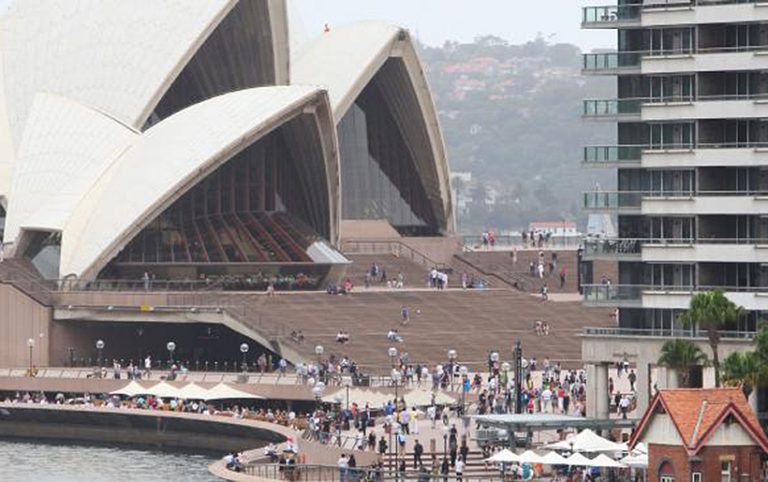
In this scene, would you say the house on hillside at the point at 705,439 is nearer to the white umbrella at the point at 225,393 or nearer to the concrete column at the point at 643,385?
the concrete column at the point at 643,385

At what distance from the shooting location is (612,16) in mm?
63219

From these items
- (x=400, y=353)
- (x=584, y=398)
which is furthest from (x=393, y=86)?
(x=584, y=398)

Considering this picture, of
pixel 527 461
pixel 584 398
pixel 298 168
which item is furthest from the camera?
pixel 298 168

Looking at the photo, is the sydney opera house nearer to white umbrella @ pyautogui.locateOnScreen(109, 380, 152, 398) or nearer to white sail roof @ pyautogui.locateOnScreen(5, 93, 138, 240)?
white sail roof @ pyautogui.locateOnScreen(5, 93, 138, 240)

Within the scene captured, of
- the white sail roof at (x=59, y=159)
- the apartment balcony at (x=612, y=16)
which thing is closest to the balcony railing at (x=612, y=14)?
the apartment balcony at (x=612, y=16)

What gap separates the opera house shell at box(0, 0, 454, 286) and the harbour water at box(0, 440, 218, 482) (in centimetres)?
1600

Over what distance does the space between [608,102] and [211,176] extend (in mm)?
31363

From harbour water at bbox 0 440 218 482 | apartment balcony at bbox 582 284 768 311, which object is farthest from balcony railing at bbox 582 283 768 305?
harbour water at bbox 0 440 218 482

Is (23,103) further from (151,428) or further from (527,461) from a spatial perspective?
(527,461)

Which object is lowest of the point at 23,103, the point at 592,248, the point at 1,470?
the point at 1,470

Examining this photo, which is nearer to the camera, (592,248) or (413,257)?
(592,248)

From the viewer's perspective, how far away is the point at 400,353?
78.8m

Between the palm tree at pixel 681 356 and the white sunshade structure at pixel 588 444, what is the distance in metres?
2.09

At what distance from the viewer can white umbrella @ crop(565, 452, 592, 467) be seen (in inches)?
2138
